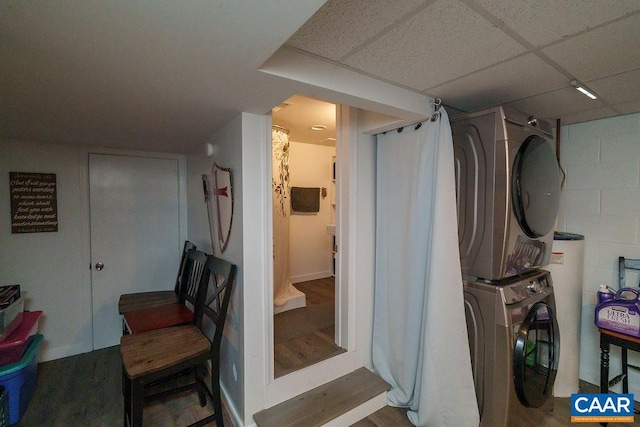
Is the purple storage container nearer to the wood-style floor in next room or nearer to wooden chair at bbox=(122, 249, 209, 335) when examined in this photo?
the wood-style floor in next room

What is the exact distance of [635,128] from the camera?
1.93 metres

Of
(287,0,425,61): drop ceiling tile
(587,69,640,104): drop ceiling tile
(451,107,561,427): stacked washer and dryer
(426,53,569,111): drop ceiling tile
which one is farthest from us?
(451,107,561,427): stacked washer and dryer

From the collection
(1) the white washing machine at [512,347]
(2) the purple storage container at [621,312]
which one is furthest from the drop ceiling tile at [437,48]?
(2) the purple storage container at [621,312]

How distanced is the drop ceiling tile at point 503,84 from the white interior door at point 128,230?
2.77 m

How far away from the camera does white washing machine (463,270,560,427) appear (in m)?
1.48

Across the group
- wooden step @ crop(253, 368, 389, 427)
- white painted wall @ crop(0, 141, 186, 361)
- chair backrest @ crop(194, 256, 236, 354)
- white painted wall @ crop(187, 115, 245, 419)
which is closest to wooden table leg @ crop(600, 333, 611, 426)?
wooden step @ crop(253, 368, 389, 427)

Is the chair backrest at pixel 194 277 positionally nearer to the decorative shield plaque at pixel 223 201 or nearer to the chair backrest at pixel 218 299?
the chair backrest at pixel 218 299

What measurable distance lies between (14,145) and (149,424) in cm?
252

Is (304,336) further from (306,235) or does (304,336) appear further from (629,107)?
(629,107)

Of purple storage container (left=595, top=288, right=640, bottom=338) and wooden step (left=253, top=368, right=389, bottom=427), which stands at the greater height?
purple storage container (left=595, top=288, right=640, bottom=338)

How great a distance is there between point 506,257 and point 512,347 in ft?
1.60

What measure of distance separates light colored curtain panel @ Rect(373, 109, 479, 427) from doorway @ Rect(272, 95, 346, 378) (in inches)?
17.8

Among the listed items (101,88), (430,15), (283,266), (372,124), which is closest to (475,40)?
(430,15)

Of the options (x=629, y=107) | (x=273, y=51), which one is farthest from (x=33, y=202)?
(x=629, y=107)
